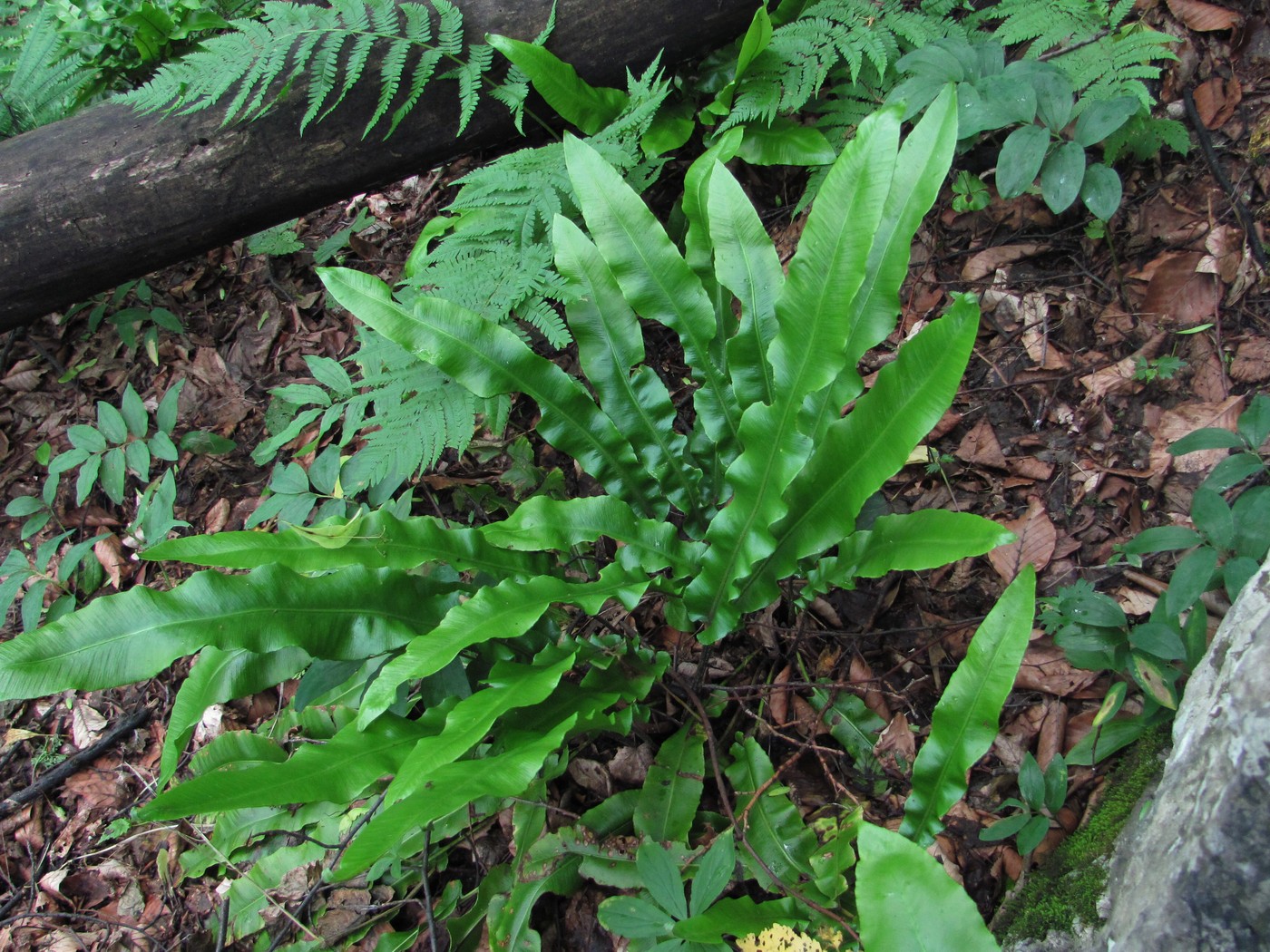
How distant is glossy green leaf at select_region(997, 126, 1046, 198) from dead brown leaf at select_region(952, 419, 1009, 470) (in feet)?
1.75

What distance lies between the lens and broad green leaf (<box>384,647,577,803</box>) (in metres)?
1.20

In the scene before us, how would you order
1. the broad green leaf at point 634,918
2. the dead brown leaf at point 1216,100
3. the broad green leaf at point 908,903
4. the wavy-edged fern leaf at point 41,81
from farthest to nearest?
the wavy-edged fern leaf at point 41,81 < the dead brown leaf at point 1216,100 < the broad green leaf at point 634,918 < the broad green leaf at point 908,903

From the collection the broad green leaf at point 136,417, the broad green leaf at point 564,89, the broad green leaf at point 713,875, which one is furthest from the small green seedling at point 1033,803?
the broad green leaf at point 136,417

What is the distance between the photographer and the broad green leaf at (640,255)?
1.63 metres

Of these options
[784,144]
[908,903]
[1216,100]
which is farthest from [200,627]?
[1216,100]

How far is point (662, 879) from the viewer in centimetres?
132

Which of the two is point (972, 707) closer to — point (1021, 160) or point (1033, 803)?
point (1033, 803)

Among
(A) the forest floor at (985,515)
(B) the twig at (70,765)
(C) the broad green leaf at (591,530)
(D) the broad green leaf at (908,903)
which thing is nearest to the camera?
(D) the broad green leaf at (908,903)

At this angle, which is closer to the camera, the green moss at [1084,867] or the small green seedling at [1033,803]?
the green moss at [1084,867]

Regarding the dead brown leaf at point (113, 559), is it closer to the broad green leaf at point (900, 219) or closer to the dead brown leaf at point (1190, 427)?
the broad green leaf at point (900, 219)

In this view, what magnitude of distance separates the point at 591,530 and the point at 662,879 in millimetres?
629

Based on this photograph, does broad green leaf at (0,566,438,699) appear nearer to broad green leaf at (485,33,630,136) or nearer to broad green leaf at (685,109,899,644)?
broad green leaf at (685,109,899,644)

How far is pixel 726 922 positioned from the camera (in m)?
1.26

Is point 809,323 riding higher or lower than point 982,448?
higher
